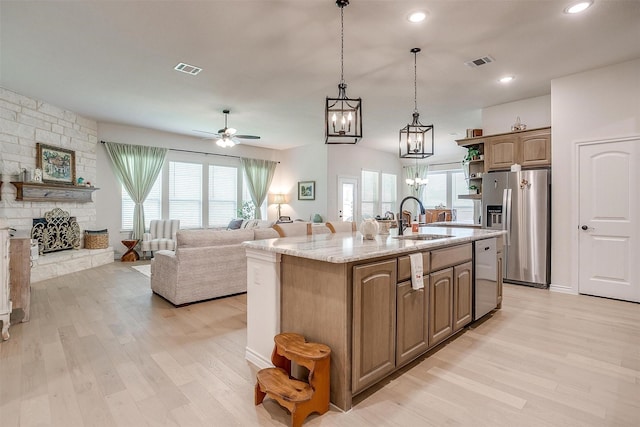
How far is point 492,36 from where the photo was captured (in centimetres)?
324

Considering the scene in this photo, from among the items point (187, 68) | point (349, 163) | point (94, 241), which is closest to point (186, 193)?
point (94, 241)

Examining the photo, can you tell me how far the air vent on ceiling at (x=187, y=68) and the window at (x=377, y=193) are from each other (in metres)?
5.95

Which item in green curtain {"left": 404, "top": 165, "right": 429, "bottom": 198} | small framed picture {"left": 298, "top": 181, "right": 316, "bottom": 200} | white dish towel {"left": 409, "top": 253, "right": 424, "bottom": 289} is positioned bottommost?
white dish towel {"left": 409, "top": 253, "right": 424, "bottom": 289}

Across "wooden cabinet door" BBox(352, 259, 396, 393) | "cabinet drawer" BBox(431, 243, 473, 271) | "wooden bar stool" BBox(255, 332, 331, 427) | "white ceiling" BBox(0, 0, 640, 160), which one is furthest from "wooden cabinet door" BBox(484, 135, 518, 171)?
"wooden bar stool" BBox(255, 332, 331, 427)

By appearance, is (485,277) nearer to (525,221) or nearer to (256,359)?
(525,221)

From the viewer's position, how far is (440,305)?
256 centimetres

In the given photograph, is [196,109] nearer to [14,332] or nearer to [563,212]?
[14,332]

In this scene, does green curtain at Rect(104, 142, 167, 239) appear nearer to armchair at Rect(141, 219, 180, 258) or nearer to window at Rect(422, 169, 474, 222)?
armchair at Rect(141, 219, 180, 258)

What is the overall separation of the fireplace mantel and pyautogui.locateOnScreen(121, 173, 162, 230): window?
77 centimetres

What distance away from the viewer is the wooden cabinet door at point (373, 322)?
1.86 metres

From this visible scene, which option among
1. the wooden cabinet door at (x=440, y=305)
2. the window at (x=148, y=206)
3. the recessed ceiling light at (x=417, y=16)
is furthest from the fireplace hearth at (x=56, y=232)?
the recessed ceiling light at (x=417, y=16)

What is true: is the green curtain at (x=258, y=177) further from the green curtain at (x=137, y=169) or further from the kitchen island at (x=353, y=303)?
the kitchen island at (x=353, y=303)

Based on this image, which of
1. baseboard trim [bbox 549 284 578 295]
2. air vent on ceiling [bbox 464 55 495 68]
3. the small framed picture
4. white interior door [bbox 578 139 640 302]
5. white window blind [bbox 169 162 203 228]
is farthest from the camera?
the small framed picture

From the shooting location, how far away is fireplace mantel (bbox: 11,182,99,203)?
5.02m
